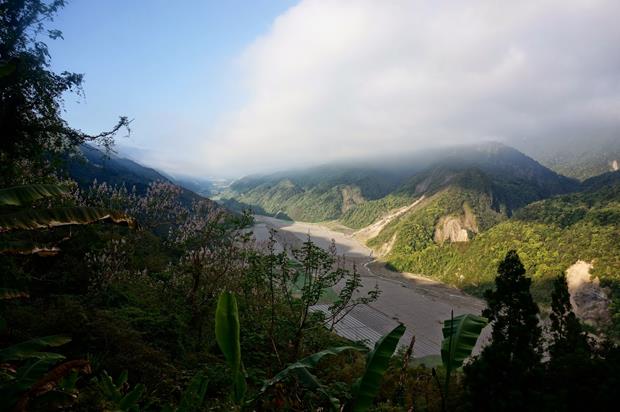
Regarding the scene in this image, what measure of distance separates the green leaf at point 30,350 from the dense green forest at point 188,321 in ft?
0.08

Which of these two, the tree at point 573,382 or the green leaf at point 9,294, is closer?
the green leaf at point 9,294

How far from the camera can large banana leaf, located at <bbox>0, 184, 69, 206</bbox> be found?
4250 mm

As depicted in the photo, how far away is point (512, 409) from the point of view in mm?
7660

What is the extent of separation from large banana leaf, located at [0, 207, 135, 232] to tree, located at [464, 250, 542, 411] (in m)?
8.50

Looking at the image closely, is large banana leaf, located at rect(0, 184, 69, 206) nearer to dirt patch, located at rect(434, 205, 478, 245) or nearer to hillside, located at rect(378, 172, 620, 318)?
hillside, located at rect(378, 172, 620, 318)

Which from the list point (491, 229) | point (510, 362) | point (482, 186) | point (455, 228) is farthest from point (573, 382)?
point (482, 186)

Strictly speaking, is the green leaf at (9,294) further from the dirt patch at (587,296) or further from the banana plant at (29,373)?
the dirt patch at (587,296)

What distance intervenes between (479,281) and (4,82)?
71.1 m

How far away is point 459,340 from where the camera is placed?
4.25 meters

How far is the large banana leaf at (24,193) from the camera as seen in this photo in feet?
13.9

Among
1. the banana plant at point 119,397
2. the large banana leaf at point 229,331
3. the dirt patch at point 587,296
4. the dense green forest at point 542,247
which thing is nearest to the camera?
the large banana leaf at point 229,331

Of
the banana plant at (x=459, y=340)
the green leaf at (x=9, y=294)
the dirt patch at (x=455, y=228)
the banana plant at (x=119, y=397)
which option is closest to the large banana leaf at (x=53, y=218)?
the green leaf at (x=9, y=294)

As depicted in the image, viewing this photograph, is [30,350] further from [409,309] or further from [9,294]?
[409,309]

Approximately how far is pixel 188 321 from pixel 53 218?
7384mm
